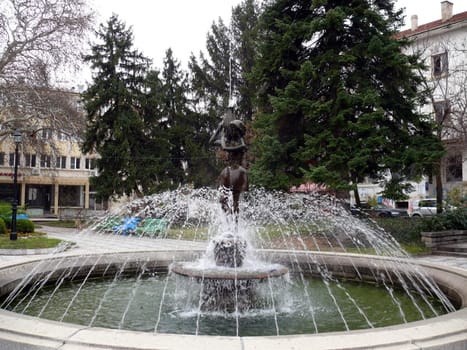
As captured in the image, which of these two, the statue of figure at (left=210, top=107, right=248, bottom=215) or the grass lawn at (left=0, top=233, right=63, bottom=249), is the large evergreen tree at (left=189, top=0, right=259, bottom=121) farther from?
the statue of figure at (left=210, top=107, right=248, bottom=215)

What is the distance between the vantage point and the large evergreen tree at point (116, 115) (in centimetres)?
3312

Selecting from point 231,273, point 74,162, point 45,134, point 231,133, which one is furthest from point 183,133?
point 231,273

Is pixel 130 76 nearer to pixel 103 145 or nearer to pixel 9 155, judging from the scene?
pixel 103 145

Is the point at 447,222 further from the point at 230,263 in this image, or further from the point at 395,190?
the point at 230,263

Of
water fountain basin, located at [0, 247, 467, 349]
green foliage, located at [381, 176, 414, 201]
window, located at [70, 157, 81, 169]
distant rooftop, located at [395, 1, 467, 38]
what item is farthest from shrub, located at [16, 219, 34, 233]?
window, located at [70, 157, 81, 169]

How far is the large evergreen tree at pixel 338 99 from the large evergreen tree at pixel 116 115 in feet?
51.2

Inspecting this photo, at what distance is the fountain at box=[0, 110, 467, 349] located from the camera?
12.8 feet

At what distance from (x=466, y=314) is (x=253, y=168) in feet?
50.4

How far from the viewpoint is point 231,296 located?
6949mm

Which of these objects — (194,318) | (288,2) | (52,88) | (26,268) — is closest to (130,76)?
(52,88)

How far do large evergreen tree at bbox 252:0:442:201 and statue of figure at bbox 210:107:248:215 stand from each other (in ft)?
31.7

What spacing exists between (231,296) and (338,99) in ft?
42.2

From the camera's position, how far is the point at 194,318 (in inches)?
266

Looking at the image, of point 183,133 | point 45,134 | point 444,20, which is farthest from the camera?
point 444,20
